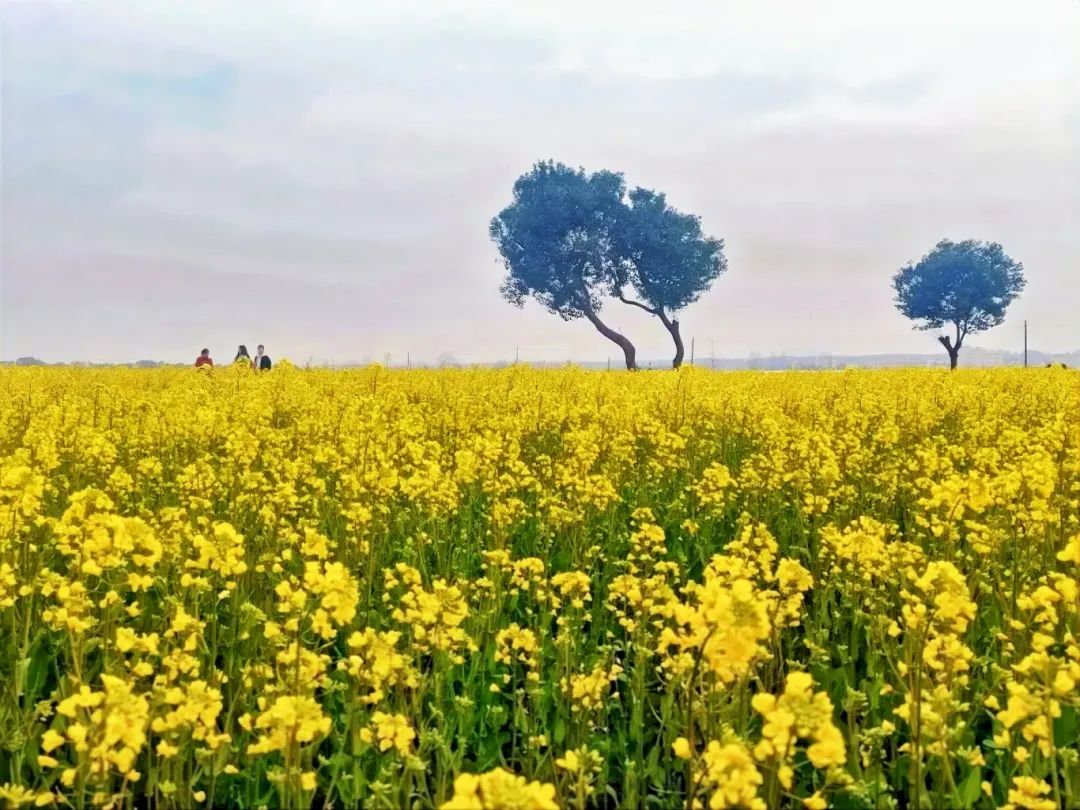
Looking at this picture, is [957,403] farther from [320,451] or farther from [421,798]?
[421,798]

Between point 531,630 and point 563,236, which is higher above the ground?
point 563,236

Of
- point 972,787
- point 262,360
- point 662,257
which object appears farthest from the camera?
point 662,257

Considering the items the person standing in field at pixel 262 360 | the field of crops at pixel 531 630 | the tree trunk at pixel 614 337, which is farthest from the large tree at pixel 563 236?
the field of crops at pixel 531 630

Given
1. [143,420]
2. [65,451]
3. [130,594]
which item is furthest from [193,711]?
[143,420]

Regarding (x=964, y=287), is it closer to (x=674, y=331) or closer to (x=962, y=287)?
(x=962, y=287)

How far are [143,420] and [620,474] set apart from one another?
614 cm

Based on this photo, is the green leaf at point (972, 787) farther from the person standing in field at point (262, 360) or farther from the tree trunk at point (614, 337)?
the tree trunk at point (614, 337)

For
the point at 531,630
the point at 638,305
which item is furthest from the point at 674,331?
→ the point at 531,630

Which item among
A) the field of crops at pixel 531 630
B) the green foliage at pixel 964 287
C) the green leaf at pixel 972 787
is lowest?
the green leaf at pixel 972 787

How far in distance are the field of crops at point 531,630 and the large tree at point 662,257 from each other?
38778mm

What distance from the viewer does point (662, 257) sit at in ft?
155

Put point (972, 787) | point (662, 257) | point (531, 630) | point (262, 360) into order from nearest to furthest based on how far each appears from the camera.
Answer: point (972, 787), point (531, 630), point (262, 360), point (662, 257)

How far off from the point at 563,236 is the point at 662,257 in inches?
224

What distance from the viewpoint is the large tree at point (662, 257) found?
154ft
